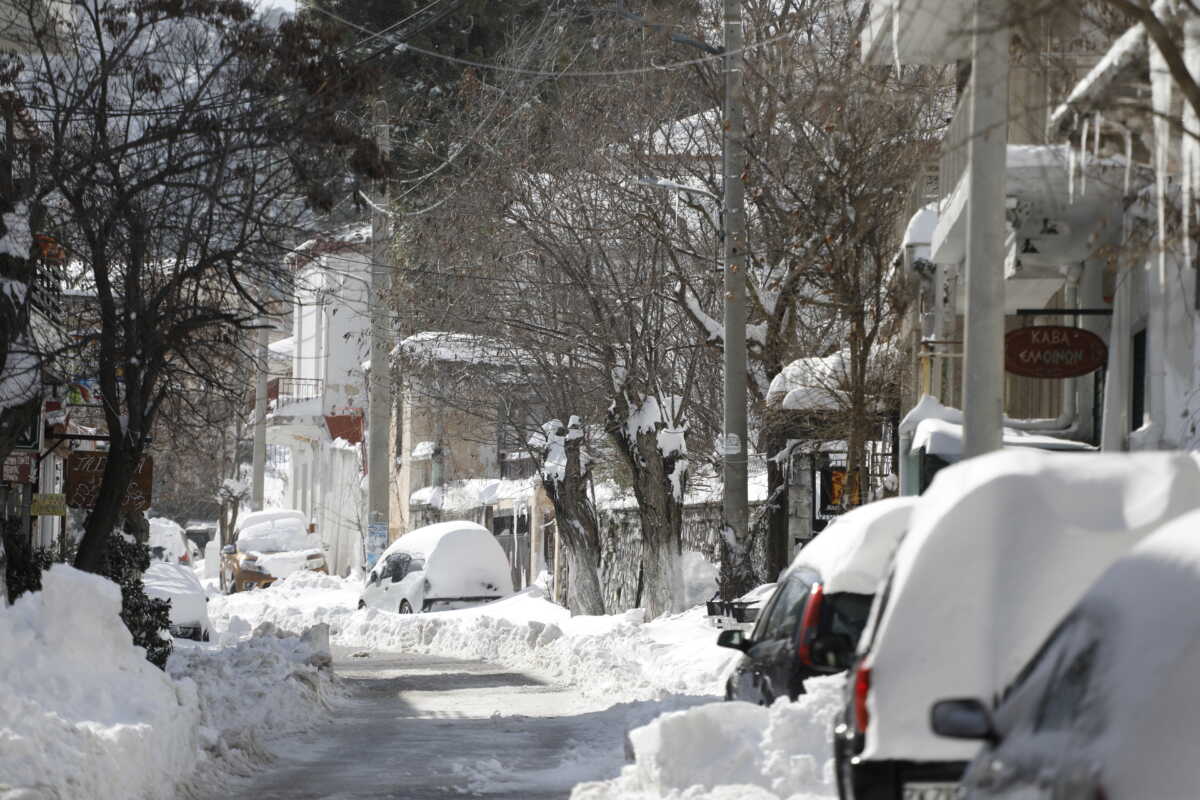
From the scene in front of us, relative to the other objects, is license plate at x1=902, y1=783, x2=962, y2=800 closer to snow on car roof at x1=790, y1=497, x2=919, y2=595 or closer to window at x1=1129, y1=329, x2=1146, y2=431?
snow on car roof at x1=790, y1=497, x2=919, y2=595

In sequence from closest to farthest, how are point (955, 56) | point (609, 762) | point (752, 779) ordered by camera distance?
point (752, 779)
point (609, 762)
point (955, 56)

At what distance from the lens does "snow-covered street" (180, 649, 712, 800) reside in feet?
43.0

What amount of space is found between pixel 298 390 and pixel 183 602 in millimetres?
42061

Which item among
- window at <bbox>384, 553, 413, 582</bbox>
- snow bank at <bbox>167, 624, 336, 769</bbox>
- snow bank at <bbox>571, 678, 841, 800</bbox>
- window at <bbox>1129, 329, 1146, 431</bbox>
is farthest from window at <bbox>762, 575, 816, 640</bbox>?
window at <bbox>384, 553, 413, 582</bbox>

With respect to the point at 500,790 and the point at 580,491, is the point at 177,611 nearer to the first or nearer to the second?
the point at 580,491

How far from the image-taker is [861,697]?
24.6 feet

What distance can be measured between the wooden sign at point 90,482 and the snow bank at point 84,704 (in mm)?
11104

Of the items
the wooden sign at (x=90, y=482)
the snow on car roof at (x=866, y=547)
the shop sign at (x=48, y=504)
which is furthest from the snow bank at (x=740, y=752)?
the shop sign at (x=48, y=504)

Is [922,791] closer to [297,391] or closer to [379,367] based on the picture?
[379,367]

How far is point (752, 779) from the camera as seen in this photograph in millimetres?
10469

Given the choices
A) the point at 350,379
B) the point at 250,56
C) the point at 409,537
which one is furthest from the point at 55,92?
the point at 350,379

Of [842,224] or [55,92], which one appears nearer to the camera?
[55,92]

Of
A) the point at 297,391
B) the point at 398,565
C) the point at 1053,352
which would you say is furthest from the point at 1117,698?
the point at 297,391

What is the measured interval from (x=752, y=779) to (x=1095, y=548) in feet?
12.5
